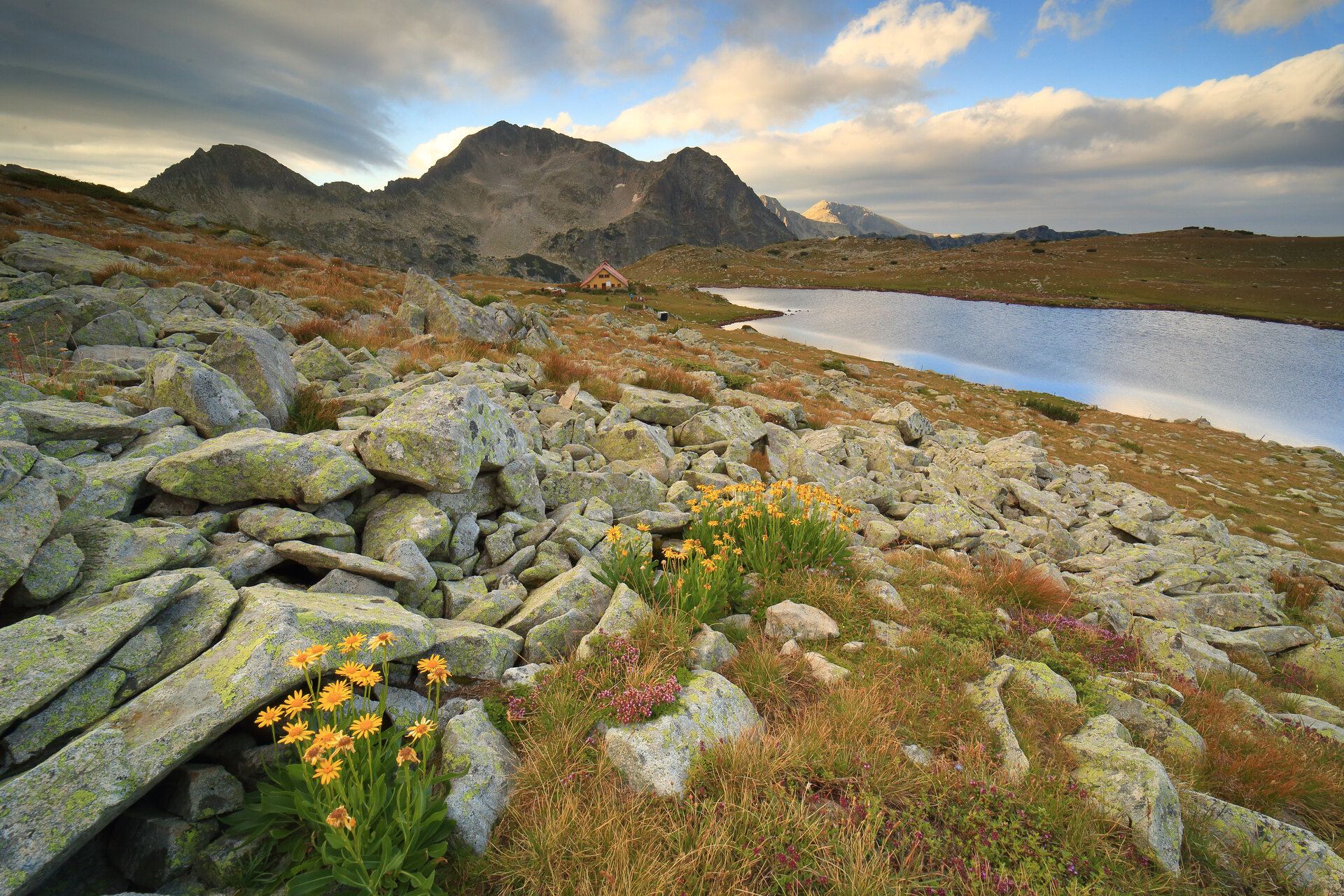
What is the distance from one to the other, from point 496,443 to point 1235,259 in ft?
719

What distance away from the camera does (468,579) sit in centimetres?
589

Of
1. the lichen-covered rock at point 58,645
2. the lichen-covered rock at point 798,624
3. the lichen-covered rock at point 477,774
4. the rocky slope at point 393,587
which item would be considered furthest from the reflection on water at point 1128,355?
the lichen-covered rock at point 58,645

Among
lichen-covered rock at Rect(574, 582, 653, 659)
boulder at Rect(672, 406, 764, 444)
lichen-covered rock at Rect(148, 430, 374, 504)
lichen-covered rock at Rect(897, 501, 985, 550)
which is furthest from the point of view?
boulder at Rect(672, 406, 764, 444)

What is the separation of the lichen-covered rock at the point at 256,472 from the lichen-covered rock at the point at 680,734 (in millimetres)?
4222

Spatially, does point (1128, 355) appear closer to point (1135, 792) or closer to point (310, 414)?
point (1135, 792)

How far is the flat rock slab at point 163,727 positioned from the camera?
2.58 metres

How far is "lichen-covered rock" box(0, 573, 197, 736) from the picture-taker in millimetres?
2965

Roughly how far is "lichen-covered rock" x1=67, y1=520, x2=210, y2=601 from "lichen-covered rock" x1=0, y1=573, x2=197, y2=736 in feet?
1.38

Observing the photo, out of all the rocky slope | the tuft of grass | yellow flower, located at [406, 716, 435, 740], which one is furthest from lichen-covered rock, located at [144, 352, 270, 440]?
yellow flower, located at [406, 716, 435, 740]

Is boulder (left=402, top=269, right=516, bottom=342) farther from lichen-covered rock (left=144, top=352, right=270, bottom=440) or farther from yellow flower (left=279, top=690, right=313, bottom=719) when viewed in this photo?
yellow flower (left=279, top=690, right=313, bottom=719)

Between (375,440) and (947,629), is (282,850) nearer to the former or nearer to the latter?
(375,440)

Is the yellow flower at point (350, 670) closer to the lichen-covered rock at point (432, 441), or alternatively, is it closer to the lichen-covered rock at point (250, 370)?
the lichen-covered rock at point (432, 441)

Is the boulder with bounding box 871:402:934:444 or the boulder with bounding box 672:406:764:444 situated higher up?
the boulder with bounding box 672:406:764:444

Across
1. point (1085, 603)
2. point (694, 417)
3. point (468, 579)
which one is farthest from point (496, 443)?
point (1085, 603)
